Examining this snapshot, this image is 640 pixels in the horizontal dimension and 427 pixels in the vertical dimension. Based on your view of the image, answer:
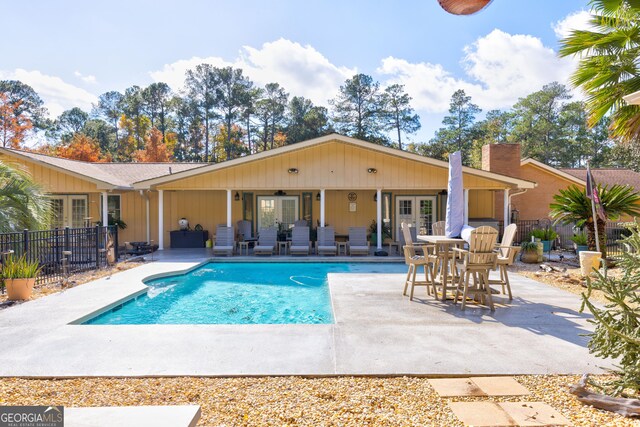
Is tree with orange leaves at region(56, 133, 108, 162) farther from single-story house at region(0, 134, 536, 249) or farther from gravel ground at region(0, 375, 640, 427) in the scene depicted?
gravel ground at region(0, 375, 640, 427)

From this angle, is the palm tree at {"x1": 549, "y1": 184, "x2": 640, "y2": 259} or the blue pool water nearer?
the blue pool water

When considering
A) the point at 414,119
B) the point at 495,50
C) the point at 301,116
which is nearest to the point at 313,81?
the point at 301,116

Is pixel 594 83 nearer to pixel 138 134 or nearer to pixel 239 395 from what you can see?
pixel 239 395

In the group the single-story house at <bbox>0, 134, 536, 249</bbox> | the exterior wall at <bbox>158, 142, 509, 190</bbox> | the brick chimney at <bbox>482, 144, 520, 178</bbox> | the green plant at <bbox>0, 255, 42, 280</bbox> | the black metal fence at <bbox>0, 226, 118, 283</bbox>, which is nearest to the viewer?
the green plant at <bbox>0, 255, 42, 280</bbox>

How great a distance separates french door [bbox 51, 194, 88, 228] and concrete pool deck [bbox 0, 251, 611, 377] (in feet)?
31.3

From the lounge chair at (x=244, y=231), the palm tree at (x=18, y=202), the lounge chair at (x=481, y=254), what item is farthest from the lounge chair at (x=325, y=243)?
the palm tree at (x=18, y=202)

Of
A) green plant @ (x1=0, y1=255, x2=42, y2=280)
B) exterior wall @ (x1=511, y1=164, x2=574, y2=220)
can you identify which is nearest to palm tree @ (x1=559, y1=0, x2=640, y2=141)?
green plant @ (x1=0, y1=255, x2=42, y2=280)

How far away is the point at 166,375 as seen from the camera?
3.49 meters

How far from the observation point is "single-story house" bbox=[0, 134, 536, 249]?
12945 mm

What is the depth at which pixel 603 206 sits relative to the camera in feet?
32.3

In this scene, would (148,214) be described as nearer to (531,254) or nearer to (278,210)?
(278,210)

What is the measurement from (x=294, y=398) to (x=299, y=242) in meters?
9.62

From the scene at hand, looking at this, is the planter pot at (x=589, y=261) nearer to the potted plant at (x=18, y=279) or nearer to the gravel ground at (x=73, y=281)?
the gravel ground at (x=73, y=281)

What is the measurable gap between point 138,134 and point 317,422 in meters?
37.9
